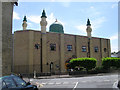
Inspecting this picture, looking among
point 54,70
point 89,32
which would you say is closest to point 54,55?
point 54,70

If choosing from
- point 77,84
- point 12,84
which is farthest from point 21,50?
point 12,84

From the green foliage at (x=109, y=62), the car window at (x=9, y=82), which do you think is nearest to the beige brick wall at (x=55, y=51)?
the green foliage at (x=109, y=62)

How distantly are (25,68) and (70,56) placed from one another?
36.4ft

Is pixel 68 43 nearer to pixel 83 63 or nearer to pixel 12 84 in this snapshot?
pixel 83 63

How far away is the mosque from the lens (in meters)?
31.1

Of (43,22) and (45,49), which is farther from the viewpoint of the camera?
(43,22)

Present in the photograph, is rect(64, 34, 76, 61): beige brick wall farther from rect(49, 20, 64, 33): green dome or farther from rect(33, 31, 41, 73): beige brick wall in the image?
rect(33, 31, 41, 73): beige brick wall

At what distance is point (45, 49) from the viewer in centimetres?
3256

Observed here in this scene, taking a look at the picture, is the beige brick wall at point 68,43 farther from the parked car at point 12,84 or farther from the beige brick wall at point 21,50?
the parked car at point 12,84

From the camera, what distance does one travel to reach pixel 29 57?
30.7 meters

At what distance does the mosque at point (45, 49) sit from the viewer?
31.1 metres

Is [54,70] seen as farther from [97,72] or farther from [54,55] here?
[97,72]

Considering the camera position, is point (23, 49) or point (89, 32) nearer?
point (23, 49)

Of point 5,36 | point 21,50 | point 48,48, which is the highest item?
point 5,36
